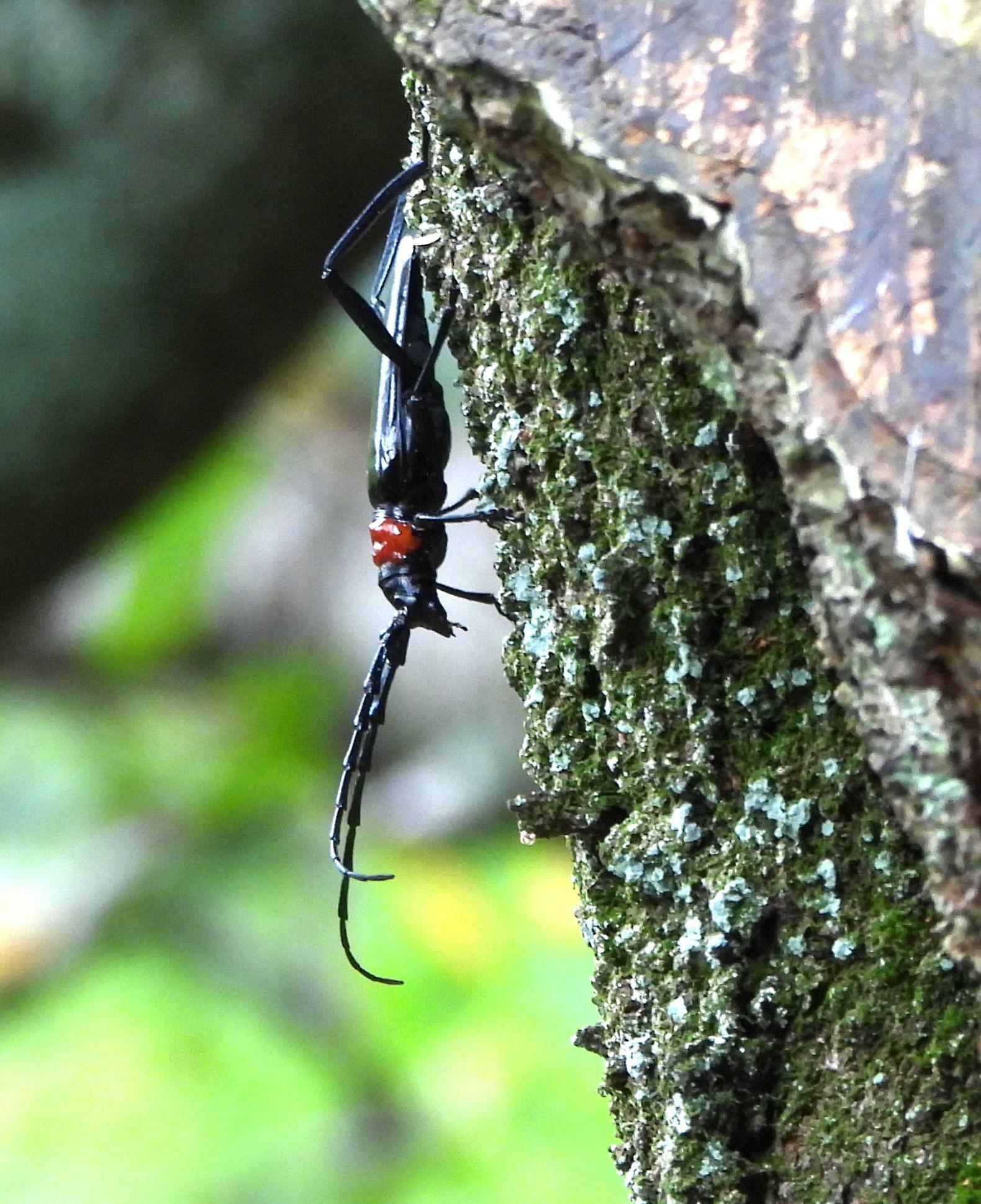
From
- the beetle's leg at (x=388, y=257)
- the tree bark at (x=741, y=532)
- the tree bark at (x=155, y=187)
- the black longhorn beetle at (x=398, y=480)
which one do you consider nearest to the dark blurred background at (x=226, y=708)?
the tree bark at (x=155, y=187)

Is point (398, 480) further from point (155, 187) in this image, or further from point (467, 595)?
point (155, 187)

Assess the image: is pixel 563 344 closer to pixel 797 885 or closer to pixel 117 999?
pixel 797 885

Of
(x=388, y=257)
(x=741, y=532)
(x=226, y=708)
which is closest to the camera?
(x=741, y=532)

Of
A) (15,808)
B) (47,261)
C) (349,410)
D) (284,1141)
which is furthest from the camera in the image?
(349,410)

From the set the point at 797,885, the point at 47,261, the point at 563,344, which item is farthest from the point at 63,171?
the point at 797,885

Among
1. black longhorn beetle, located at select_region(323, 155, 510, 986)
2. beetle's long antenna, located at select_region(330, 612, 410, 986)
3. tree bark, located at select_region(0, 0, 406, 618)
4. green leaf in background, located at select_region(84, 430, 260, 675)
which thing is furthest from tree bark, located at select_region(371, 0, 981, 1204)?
green leaf in background, located at select_region(84, 430, 260, 675)

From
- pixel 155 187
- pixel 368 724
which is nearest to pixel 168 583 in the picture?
pixel 155 187

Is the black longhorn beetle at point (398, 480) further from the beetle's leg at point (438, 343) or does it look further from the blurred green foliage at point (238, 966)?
the blurred green foliage at point (238, 966)

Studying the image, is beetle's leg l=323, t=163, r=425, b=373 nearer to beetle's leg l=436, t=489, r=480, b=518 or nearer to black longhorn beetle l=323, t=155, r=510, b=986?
black longhorn beetle l=323, t=155, r=510, b=986
